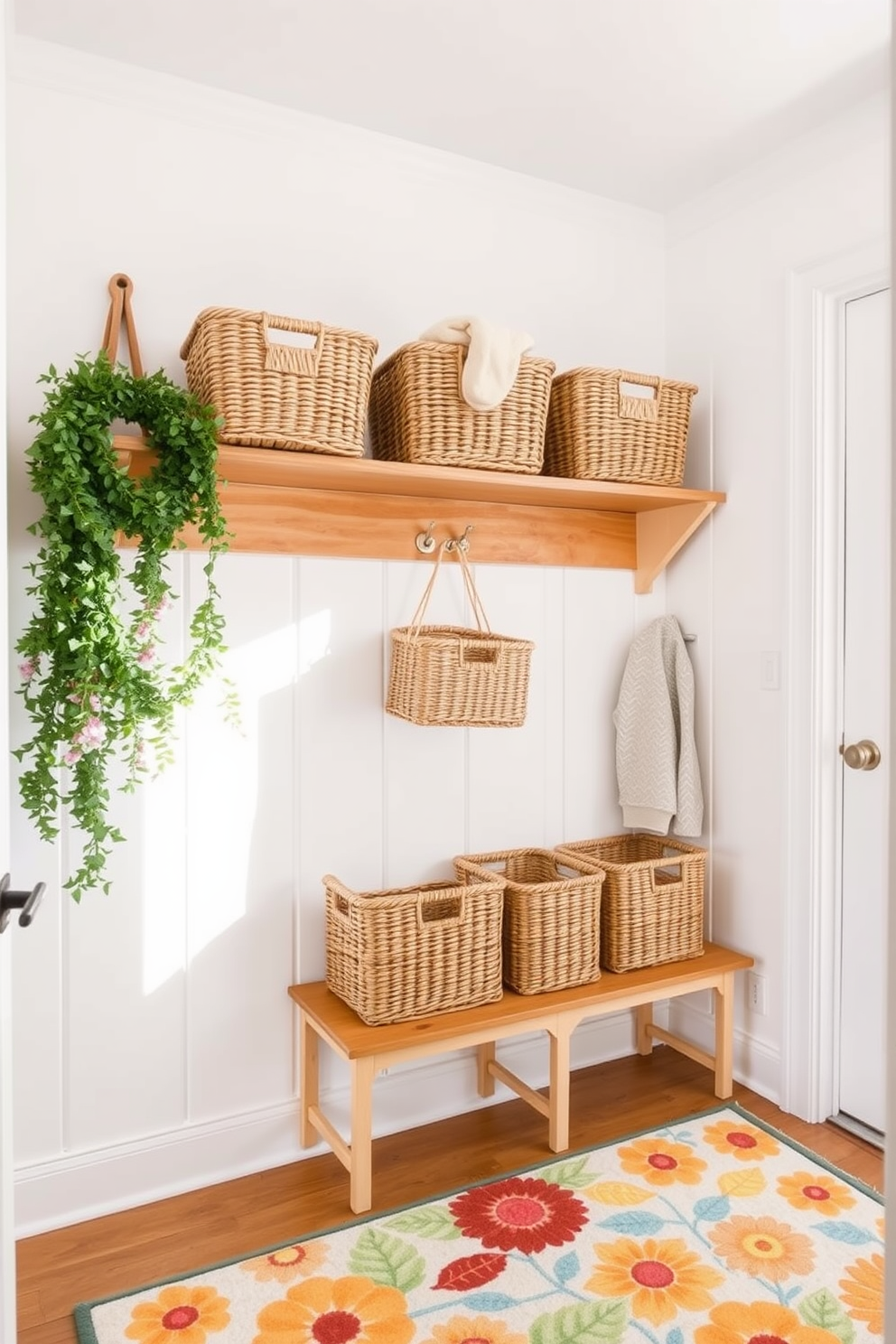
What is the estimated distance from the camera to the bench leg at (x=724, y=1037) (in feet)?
8.30

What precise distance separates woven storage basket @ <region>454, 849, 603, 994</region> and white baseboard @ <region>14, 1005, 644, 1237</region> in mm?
390

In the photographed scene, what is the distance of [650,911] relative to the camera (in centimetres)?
247

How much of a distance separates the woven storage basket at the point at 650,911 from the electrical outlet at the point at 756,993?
17cm

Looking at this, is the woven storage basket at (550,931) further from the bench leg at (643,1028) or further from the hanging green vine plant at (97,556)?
the hanging green vine plant at (97,556)

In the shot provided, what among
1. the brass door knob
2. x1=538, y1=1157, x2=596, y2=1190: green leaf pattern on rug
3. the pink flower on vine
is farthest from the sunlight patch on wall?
the brass door knob

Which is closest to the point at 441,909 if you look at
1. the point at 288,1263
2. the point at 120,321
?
the point at 288,1263

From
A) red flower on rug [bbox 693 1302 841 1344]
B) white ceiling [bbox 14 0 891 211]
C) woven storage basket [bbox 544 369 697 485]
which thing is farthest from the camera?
woven storage basket [bbox 544 369 697 485]

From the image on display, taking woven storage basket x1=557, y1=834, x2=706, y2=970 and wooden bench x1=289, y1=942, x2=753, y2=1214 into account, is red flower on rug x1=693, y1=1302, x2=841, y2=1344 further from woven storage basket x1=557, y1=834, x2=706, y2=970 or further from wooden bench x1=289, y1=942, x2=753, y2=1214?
woven storage basket x1=557, y1=834, x2=706, y2=970

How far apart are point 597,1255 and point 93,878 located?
4.05 ft

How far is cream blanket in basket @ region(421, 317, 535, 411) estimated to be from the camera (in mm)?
2084

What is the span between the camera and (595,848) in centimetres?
273

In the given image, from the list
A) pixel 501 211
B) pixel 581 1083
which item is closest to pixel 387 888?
pixel 581 1083

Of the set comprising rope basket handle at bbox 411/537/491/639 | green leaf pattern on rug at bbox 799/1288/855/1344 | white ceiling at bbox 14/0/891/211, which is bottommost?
green leaf pattern on rug at bbox 799/1288/855/1344

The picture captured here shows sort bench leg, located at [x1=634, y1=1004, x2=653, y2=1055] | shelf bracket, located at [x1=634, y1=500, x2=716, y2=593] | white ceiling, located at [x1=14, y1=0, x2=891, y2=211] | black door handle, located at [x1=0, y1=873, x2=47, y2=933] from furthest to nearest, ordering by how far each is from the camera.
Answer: bench leg, located at [x1=634, y1=1004, x2=653, y2=1055]
shelf bracket, located at [x1=634, y1=500, x2=716, y2=593]
white ceiling, located at [x1=14, y1=0, x2=891, y2=211]
black door handle, located at [x1=0, y1=873, x2=47, y2=933]
